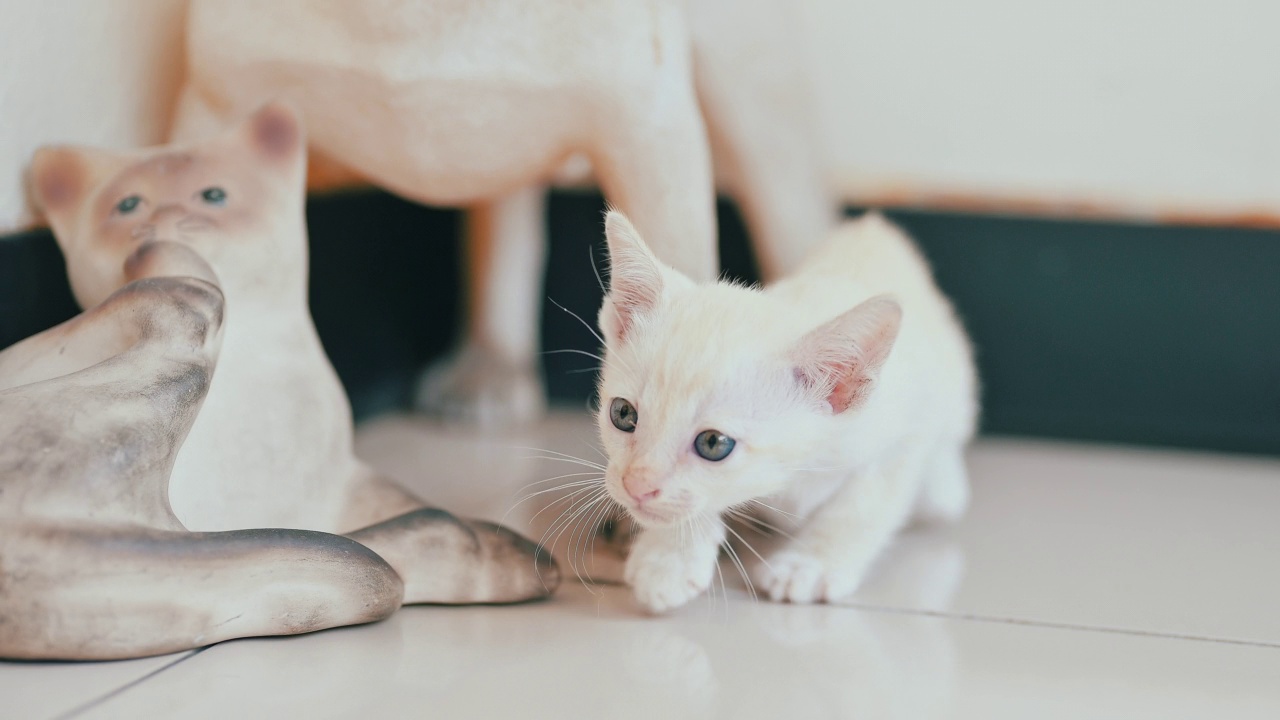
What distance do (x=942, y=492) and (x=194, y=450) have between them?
779mm

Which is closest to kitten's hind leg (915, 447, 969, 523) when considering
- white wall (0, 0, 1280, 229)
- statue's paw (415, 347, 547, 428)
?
white wall (0, 0, 1280, 229)

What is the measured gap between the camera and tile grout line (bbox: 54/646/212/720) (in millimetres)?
746

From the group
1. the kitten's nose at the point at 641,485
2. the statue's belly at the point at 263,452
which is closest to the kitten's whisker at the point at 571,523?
the kitten's nose at the point at 641,485

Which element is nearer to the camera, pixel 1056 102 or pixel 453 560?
pixel 453 560

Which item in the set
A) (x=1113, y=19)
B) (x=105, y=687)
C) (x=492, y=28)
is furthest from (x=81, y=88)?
(x=1113, y=19)

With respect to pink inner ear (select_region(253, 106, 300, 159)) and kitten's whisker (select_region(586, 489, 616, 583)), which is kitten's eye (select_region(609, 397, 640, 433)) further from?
pink inner ear (select_region(253, 106, 300, 159))

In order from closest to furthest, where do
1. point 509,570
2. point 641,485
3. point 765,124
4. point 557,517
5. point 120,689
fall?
point 120,689 → point 641,485 → point 509,570 → point 557,517 → point 765,124

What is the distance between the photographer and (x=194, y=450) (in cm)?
95

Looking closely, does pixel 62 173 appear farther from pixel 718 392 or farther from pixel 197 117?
pixel 718 392

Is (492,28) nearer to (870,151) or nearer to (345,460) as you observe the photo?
(345,460)

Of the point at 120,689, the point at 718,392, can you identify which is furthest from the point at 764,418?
the point at 120,689

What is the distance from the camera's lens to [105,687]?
781 millimetres

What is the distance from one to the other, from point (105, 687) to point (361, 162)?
64 centimetres

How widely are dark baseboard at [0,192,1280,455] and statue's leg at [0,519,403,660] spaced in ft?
2.21
